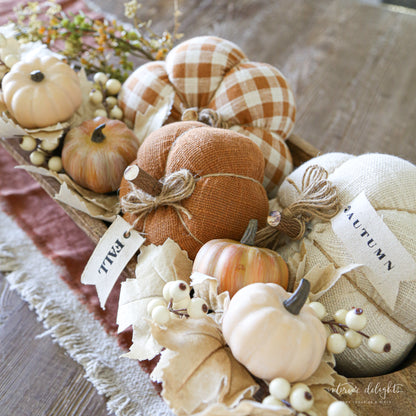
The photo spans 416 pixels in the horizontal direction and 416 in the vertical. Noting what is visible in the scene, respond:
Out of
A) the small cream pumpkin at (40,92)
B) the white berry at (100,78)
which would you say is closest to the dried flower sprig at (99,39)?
the white berry at (100,78)

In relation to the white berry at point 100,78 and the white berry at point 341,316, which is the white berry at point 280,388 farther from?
the white berry at point 100,78

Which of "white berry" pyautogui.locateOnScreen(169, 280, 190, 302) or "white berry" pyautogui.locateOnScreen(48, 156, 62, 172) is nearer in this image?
"white berry" pyautogui.locateOnScreen(169, 280, 190, 302)

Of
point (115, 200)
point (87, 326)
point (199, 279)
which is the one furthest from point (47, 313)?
point (199, 279)

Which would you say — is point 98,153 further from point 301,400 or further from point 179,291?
point 301,400

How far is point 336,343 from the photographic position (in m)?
0.46

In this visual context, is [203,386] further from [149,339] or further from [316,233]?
[316,233]

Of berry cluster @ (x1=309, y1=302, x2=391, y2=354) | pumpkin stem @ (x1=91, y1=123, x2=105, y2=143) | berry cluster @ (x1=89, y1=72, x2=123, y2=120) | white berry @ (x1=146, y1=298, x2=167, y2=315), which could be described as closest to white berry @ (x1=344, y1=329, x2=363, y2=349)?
berry cluster @ (x1=309, y1=302, x2=391, y2=354)

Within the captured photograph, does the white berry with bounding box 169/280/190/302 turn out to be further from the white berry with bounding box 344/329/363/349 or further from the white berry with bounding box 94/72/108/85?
the white berry with bounding box 94/72/108/85

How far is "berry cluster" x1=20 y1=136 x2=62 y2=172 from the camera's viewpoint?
73cm

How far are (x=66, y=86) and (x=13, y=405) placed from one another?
501 mm

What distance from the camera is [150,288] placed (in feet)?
1.79

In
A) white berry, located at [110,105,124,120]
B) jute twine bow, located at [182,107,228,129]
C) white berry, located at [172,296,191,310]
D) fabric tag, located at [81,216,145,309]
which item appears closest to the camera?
white berry, located at [172,296,191,310]

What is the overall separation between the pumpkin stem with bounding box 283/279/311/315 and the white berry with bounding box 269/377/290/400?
68 mm

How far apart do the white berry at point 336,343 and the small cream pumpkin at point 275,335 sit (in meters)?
0.02
